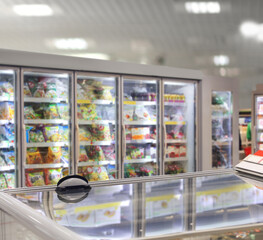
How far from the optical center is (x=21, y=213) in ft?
2.28

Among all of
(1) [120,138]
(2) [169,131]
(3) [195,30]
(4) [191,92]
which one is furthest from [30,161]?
(3) [195,30]

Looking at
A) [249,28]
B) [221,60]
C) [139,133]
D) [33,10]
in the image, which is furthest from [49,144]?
[249,28]

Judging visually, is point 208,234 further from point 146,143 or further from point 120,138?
point 146,143

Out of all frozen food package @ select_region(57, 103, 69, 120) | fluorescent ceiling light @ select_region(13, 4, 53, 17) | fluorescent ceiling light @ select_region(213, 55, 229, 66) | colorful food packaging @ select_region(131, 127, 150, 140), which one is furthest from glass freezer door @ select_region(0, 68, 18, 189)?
fluorescent ceiling light @ select_region(213, 55, 229, 66)

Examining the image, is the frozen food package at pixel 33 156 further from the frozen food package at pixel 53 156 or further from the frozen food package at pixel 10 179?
the frozen food package at pixel 10 179

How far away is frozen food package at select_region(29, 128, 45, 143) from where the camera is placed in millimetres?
3975

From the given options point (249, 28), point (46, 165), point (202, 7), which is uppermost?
point (202, 7)

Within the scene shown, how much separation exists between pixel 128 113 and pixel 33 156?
4.58ft

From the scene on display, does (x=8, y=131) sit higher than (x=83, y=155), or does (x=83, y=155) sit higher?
(x=8, y=131)

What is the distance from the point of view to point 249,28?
29.9 ft

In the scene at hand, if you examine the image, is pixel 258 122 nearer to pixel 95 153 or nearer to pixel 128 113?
pixel 128 113

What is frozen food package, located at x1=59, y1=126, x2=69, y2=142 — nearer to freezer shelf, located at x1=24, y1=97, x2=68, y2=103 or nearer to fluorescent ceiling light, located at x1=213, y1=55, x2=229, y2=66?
freezer shelf, located at x1=24, y1=97, x2=68, y2=103

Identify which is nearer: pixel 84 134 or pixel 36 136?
pixel 36 136

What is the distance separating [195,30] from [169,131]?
4.32 meters
